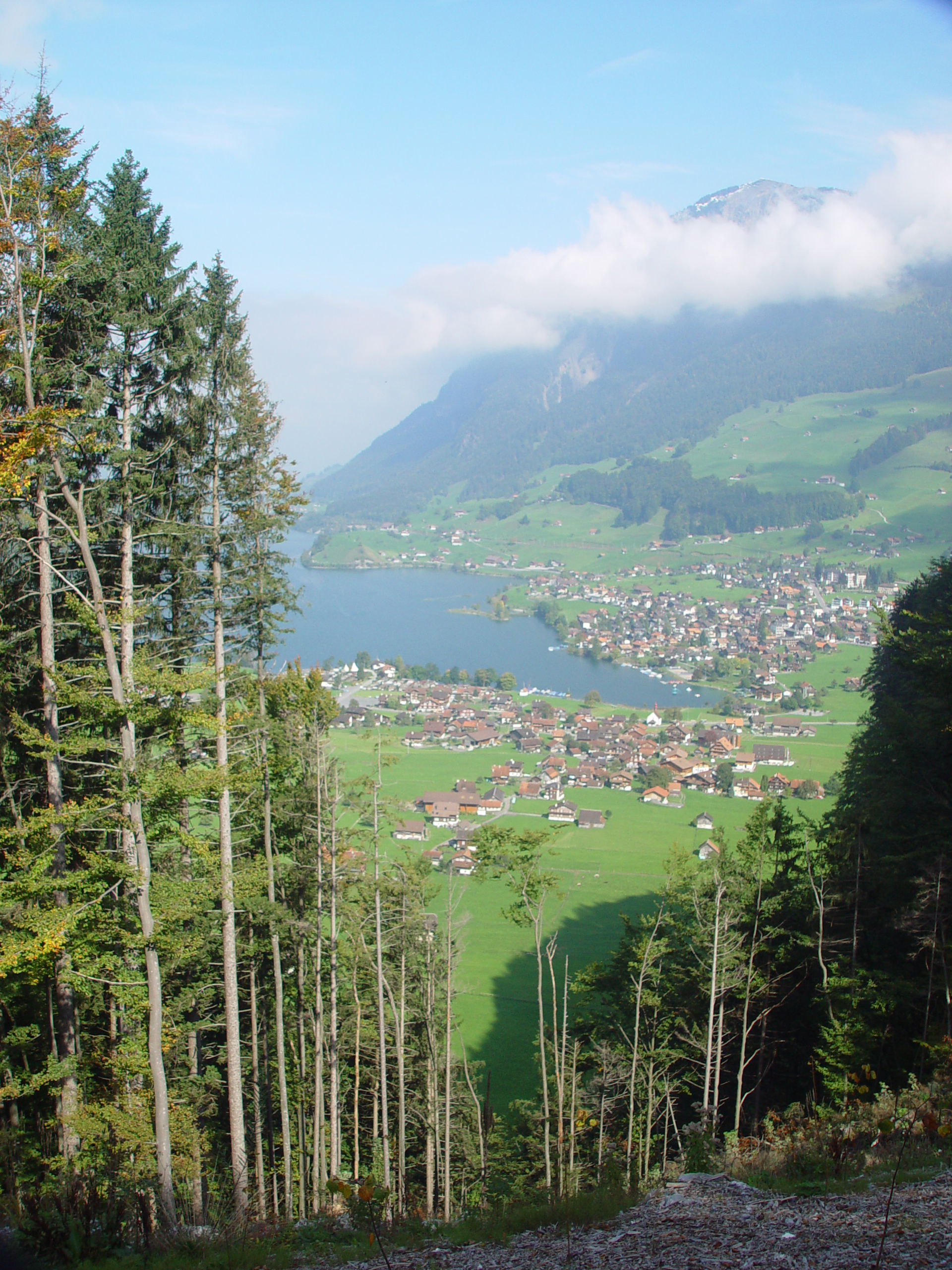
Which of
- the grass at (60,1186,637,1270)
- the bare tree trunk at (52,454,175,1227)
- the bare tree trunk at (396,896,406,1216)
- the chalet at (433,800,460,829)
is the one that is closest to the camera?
the grass at (60,1186,637,1270)

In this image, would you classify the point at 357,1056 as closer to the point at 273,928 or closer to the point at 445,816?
the point at 273,928

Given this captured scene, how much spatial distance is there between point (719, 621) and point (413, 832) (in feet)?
235

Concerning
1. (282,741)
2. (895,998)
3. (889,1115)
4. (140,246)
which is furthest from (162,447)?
(895,998)

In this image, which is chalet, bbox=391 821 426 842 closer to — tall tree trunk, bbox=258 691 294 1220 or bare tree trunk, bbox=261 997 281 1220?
bare tree trunk, bbox=261 997 281 1220

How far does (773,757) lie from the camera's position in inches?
1964

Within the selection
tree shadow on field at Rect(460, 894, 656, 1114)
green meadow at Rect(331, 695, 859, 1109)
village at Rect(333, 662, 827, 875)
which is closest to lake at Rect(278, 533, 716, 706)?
village at Rect(333, 662, 827, 875)

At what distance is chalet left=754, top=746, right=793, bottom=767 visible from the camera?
49500 mm

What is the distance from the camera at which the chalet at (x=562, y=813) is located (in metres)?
39.8

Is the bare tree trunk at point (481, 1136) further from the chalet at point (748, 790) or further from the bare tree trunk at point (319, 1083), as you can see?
the chalet at point (748, 790)

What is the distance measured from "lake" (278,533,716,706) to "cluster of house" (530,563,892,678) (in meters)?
5.54

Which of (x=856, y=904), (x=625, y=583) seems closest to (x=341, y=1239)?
(x=856, y=904)

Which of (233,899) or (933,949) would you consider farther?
(933,949)

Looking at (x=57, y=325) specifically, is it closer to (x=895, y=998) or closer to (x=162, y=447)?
(x=162, y=447)

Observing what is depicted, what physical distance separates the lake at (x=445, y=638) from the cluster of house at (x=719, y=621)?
554 cm
